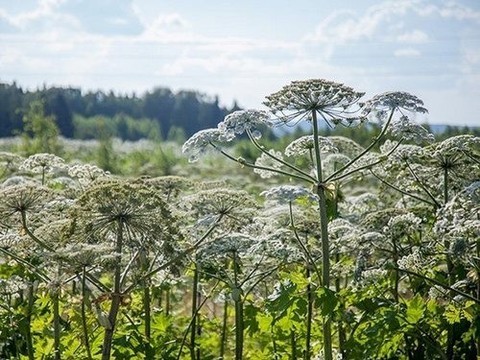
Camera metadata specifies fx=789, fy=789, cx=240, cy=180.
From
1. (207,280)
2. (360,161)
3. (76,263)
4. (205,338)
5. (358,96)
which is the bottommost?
(205,338)

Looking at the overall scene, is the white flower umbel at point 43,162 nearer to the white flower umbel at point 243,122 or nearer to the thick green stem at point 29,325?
the thick green stem at point 29,325

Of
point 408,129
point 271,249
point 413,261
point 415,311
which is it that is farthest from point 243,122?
point 415,311

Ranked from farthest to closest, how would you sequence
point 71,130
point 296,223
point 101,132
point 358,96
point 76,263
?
point 71,130
point 101,132
point 296,223
point 358,96
point 76,263

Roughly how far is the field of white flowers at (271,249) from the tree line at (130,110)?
391 ft

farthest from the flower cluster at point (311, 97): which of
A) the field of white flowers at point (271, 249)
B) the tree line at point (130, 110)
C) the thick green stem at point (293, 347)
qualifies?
the tree line at point (130, 110)

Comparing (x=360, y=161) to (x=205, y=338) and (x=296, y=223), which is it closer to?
(x=296, y=223)

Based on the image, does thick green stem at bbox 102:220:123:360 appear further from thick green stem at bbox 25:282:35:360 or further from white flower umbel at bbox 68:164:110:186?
white flower umbel at bbox 68:164:110:186

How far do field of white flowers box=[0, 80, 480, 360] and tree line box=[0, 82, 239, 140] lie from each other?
391 feet

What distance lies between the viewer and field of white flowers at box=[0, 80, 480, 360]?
5.49 meters

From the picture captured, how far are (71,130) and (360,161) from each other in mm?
125076

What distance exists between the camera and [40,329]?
727 cm

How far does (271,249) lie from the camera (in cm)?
619

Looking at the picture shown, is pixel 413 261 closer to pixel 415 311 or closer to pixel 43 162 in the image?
pixel 415 311

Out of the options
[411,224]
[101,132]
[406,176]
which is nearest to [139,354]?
[411,224]
